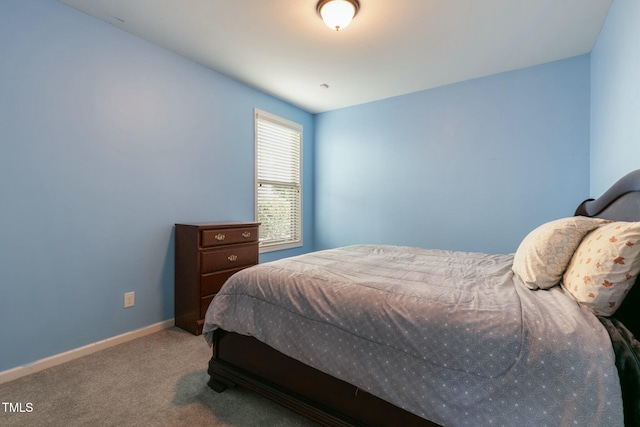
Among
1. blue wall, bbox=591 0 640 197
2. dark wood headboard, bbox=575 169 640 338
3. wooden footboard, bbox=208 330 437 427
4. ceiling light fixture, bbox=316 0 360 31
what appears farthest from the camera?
ceiling light fixture, bbox=316 0 360 31

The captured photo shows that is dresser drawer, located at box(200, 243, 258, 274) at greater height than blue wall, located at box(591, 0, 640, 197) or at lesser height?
lesser

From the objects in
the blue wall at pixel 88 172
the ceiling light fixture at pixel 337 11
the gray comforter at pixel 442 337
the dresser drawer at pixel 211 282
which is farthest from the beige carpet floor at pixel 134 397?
the ceiling light fixture at pixel 337 11

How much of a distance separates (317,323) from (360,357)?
0.79 ft

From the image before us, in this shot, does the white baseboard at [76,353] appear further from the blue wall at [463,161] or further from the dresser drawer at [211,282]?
the blue wall at [463,161]

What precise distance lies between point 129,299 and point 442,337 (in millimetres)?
2463

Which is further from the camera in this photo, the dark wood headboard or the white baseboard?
the white baseboard

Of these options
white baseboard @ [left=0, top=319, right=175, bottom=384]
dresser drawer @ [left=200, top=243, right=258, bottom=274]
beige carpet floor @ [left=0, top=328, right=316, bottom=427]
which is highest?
dresser drawer @ [left=200, top=243, right=258, bottom=274]

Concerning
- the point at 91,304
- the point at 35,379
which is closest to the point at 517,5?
the point at 91,304

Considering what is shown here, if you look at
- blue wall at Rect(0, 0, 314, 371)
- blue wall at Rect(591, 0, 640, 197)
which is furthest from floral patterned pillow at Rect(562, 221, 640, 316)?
blue wall at Rect(0, 0, 314, 371)

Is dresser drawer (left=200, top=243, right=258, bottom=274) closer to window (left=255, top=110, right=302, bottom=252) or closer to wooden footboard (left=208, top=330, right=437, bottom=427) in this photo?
window (left=255, top=110, right=302, bottom=252)

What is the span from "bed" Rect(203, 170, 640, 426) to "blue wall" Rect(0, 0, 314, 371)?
1.19m

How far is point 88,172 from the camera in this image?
2.12 m

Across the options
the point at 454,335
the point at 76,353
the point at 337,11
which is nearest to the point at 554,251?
the point at 454,335

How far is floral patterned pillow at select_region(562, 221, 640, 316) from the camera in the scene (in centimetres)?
92
